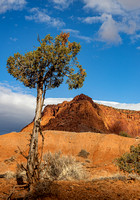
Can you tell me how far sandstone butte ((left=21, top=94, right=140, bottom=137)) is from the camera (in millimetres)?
49688

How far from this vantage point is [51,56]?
10.6 m

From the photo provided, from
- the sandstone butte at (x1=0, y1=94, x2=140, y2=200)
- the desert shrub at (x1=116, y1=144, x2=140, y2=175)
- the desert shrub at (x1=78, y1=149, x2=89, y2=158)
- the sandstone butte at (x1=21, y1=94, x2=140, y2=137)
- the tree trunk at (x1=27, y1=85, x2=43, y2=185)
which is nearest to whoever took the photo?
the sandstone butte at (x1=0, y1=94, x2=140, y2=200)

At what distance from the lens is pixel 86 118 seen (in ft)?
178

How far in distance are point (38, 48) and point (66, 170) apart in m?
7.58

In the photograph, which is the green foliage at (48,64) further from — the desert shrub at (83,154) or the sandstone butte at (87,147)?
the desert shrub at (83,154)

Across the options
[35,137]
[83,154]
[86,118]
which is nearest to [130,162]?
[35,137]

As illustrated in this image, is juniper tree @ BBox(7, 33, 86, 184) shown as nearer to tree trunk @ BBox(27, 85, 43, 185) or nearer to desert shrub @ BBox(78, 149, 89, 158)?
tree trunk @ BBox(27, 85, 43, 185)

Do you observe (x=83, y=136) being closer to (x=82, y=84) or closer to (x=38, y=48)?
(x=82, y=84)

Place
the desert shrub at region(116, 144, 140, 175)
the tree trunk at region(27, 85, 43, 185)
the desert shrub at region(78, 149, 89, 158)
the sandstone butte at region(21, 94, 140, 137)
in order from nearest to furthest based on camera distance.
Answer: the tree trunk at region(27, 85, 43, 185)
the desert shrub at region(116, 144, 140, 175)
the desert shrub at region(78, 149, 89, 158)
the sandstone butte at region(21, 94, 140, 137)

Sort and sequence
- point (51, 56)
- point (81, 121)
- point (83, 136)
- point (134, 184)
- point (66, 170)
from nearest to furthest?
point (134, 184)
point (66, 170)
point (51, 56)
point (83, 136)
point (81, 121)

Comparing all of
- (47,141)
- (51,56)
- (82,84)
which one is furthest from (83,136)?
(51,56)

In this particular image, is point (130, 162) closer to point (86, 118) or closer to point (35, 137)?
point (35, 137)

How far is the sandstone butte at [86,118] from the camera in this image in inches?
1956

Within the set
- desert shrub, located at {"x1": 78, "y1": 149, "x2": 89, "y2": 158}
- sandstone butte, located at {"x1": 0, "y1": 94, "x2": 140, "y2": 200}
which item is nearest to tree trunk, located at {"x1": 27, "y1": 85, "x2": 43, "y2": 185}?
sandstone butte, located at {"x1": 0, "y1": 94, "x2": 140, "y2": 200}
